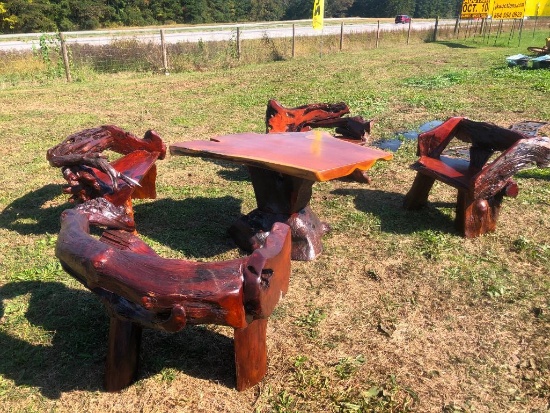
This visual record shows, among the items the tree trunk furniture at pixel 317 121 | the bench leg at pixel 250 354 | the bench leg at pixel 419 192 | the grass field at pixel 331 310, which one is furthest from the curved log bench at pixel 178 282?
the tree trunk furniture at pixel 317 121

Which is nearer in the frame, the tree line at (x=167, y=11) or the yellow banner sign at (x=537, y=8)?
the yellow banner sign at (x=537, y=8)

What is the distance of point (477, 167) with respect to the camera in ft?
14.6

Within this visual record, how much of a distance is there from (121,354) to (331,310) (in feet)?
4.50

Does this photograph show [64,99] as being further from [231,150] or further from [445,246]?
[445,246]

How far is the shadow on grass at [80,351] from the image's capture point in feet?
8.46

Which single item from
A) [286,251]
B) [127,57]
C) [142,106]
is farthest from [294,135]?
[127,57]

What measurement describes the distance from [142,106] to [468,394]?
9106mm

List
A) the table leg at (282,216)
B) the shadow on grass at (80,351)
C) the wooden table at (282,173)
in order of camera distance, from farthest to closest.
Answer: the table leg at (282,216) < the wooden table at (282,173) < the shadow on grass at (80,351)

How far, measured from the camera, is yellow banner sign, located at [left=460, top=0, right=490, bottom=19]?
82.5 ft

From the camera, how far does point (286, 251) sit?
7.07ft

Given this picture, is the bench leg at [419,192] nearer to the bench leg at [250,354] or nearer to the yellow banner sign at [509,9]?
the bench leg at [250,354]

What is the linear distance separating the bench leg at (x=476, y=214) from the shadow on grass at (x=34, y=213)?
11.9 feet

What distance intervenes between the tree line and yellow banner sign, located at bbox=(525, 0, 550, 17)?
19930 mm

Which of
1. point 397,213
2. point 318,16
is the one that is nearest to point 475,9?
point 318,16
